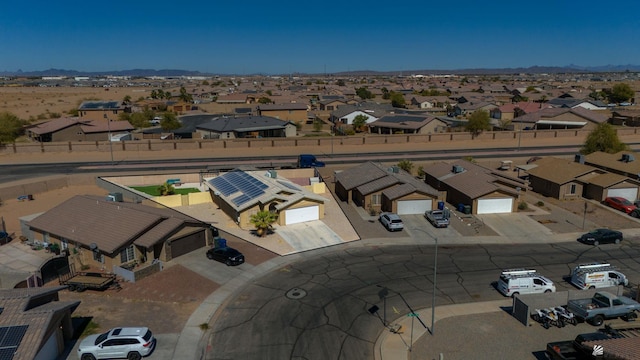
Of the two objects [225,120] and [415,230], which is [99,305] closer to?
[415,230]

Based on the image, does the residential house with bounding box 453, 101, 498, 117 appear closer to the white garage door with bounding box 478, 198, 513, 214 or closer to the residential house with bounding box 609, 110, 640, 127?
the residential house with bounding box 609, 110, 640, 127

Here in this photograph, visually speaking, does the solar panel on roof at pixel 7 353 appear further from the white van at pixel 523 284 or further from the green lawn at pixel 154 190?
the green lawn at pixel 154 190

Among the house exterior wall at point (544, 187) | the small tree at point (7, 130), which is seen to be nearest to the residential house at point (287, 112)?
the small tree at point (7, 130)

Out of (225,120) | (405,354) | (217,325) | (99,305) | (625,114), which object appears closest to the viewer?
(405,354)

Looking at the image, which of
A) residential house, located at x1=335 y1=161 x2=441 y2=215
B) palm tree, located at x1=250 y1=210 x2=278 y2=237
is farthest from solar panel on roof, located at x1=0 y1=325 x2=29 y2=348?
residential house, located at x1=335 y1=161 x2=441 y2=215

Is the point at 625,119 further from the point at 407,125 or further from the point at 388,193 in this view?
the point at 388,193

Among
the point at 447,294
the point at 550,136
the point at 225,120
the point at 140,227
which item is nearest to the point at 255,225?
the point at 140,227

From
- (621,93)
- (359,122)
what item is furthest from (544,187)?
(621,93)
